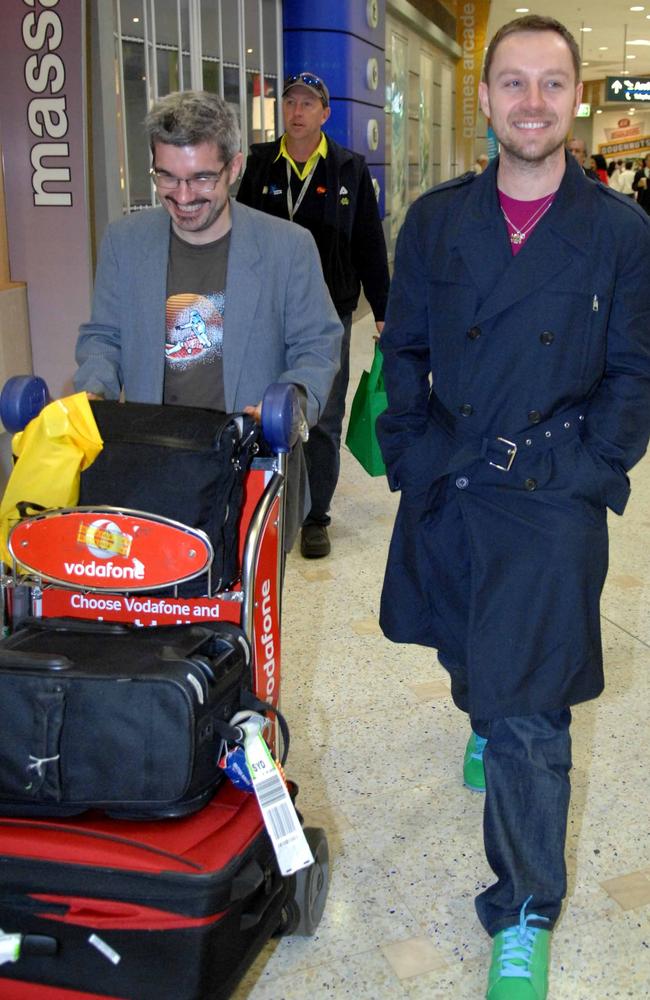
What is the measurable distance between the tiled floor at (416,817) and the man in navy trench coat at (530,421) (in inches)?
6.9

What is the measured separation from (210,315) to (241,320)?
0.07 meters

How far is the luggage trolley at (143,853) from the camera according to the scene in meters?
1.46

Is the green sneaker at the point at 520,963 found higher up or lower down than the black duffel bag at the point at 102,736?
lower down

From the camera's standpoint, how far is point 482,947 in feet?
6.54

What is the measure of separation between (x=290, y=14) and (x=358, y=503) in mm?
6036

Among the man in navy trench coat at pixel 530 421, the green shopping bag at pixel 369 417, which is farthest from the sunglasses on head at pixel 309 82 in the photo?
the man in navy trench coat at pixel 530 421

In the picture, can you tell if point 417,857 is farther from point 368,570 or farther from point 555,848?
point 368,570

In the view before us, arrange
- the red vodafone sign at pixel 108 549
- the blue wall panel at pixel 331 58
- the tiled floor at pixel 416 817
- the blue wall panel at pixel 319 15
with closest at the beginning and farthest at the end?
the red vodafone sign at pixel 108 549
the tiled floor at pixel 416 817
the blue wall panel at pixel 319 15
the blue wall panel at pixel 331 58

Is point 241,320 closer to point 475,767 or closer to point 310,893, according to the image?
point 310,893

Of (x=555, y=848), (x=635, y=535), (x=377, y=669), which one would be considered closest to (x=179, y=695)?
(x=555, y=848)

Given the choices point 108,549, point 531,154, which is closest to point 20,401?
point 108,549

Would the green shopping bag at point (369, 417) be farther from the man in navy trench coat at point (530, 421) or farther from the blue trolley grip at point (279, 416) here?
the blue trolley grip at point (279, 416)

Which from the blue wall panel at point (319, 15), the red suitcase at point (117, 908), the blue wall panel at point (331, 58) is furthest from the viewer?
the blue wall panel at point (331, 58)

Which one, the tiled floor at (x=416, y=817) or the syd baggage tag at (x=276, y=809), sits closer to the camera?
the syd baggage tag at (x=276, y=809)
